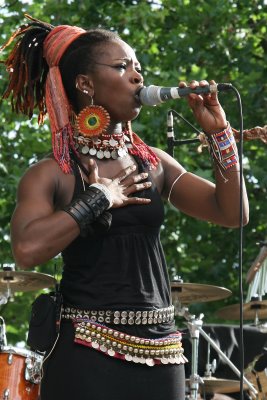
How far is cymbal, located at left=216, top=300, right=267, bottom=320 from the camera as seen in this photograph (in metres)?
7.69

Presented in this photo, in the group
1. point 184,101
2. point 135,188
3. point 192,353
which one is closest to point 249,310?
point 192,353

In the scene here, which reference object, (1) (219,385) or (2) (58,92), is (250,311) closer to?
(1) (219,385)

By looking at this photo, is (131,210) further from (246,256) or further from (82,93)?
(246,256)

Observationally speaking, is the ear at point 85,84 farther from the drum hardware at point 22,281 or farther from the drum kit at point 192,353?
the drum hardware at point 22,281

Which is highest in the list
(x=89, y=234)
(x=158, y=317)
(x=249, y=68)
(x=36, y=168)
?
(x=249, y=68)

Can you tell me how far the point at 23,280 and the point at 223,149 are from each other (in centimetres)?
389

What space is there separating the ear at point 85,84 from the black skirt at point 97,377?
33.9 inches

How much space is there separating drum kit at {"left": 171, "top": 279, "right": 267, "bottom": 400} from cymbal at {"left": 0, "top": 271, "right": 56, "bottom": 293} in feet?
2.99

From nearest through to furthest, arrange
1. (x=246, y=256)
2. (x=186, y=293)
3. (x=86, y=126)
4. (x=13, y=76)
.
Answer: (x=86, y=126), (x=13, y=76), (x=186, y=293), (x=246, y=256)

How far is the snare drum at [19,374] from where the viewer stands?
6562mm

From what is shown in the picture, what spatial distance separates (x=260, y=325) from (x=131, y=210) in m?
4.61

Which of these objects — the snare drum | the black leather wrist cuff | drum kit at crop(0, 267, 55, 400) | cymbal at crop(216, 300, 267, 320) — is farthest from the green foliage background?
the black leather wrist cuff

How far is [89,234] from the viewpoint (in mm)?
A: 3439

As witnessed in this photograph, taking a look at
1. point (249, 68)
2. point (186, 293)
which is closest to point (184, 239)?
point (249, 68)
